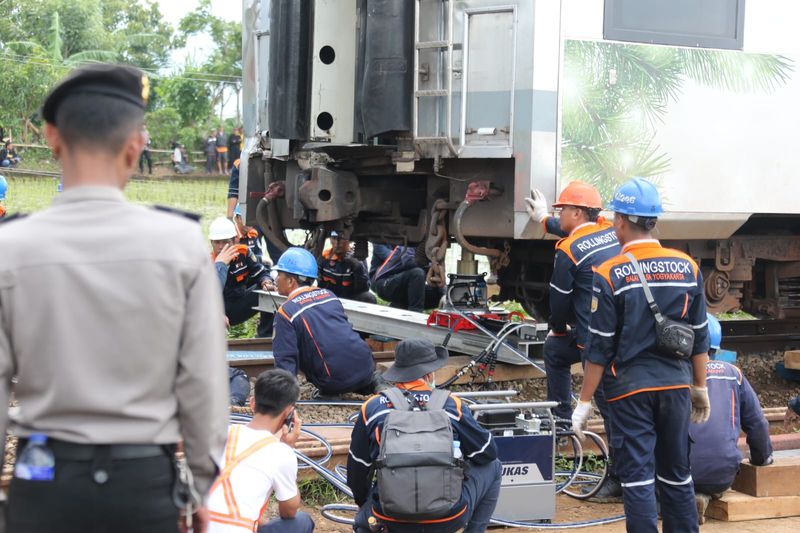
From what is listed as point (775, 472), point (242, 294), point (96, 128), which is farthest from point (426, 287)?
point (96, 128)

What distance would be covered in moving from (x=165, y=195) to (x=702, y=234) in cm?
1719

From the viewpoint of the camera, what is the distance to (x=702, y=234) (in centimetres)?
792

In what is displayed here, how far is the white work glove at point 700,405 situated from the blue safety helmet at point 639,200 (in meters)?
0.86

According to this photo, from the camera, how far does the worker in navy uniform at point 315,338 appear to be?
7004 millimetres

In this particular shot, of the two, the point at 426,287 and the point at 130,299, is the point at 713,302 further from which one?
the point at 130,299

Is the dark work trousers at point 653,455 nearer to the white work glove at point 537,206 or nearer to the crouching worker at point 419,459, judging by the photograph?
the crouching worker at point 419,459

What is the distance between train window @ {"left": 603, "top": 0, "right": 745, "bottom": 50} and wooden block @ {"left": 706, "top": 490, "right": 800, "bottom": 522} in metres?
3.28

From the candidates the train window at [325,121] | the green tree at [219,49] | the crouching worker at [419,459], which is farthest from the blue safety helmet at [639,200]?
the green tree at [219,49]

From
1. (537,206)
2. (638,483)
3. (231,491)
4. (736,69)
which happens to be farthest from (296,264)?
(231,491)

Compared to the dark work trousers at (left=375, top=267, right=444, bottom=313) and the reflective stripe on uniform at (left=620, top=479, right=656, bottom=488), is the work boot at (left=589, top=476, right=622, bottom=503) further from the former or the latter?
the dark work trousers at (left=375, top=267, right=444, bottom=313)

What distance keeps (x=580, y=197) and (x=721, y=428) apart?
6.16ft

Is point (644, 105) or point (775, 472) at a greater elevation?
point (644, 105)

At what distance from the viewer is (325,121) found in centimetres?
816

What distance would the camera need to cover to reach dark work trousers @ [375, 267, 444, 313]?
37.1 ft
